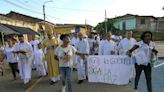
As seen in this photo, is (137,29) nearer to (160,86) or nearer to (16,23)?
(16,23)

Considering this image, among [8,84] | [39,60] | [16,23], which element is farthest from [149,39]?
[16,23]

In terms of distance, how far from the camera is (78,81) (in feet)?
43.7

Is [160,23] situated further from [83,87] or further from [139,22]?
[83,87]

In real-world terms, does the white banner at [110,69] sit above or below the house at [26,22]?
below

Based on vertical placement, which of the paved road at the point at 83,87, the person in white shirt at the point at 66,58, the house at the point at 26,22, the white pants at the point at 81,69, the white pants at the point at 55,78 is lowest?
the paved road at the point at 83,87

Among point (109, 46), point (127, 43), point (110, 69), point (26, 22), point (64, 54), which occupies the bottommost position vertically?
point (110, 69)

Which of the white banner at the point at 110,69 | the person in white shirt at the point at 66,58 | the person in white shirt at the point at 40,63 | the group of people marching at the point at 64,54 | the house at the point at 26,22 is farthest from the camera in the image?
the house at the point at 26,22

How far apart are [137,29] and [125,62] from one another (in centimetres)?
7542

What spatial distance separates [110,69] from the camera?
11906 mm

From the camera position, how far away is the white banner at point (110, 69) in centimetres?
1152

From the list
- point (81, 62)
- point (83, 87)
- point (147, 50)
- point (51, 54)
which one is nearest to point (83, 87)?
point (83, 87)

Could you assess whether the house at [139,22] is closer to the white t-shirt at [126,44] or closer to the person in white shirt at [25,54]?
the white t-shirt at [126,44]

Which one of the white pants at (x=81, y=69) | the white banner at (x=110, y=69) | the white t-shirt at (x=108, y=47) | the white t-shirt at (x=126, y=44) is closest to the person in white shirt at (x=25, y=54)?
the white pants at (x=81, y=69)

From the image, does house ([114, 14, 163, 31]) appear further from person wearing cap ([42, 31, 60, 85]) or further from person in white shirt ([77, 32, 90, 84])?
person wearing cap ([42, 31, 60, 85])
